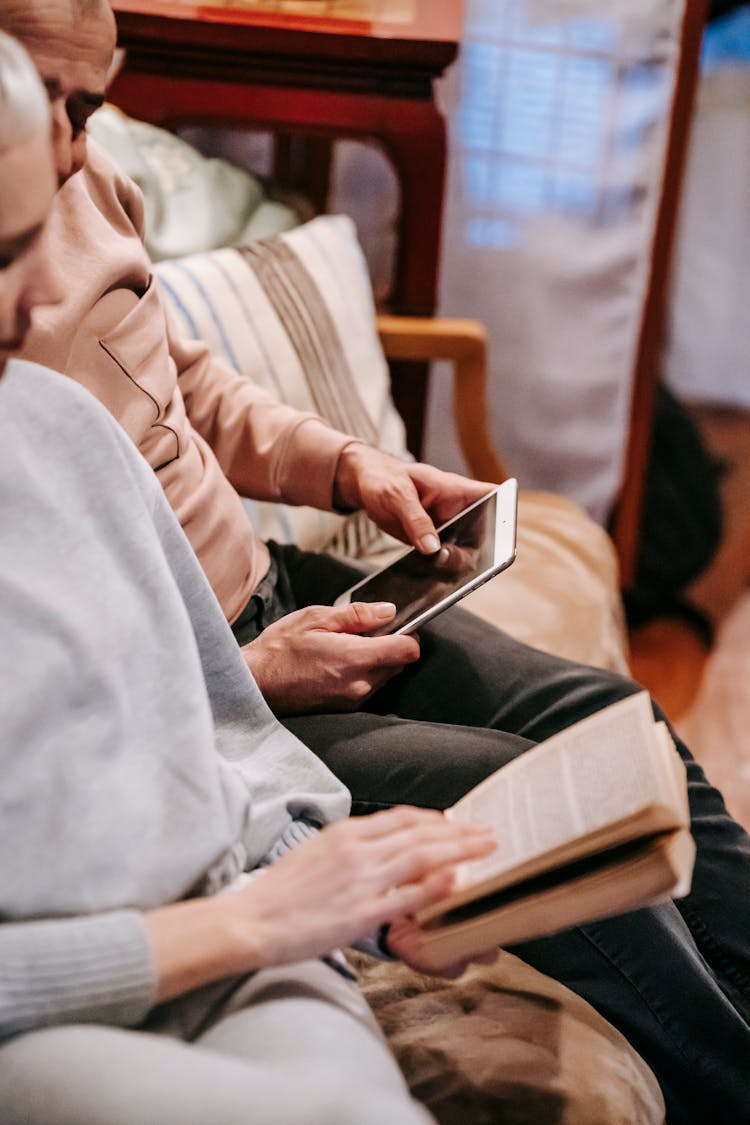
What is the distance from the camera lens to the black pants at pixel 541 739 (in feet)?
2.90

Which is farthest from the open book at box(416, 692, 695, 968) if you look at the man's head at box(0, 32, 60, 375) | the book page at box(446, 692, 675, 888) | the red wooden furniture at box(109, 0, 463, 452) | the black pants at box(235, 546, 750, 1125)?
the red wooden furniture at box(109, 0, 463, 452)

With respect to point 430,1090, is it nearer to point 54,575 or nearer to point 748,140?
point 54,575

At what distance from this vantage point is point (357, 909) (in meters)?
0.67

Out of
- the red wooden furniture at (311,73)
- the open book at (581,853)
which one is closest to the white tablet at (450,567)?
the open book at (581,853)

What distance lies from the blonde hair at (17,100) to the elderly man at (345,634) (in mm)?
196

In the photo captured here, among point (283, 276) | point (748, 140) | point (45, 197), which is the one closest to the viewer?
point (45, 197)

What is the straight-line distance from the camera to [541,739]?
3.51 ft

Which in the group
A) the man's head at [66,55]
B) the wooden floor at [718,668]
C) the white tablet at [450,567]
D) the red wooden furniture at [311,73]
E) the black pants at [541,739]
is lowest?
the wooden floor at [718,668]

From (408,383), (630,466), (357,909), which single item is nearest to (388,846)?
(357,909)

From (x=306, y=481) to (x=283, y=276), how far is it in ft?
1.43

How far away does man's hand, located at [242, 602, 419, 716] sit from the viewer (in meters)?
0.99

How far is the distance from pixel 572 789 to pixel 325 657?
1.02ft

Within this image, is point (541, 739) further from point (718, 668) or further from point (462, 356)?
point (718, 668)

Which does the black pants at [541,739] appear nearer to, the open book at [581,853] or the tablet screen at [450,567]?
the tablet screen at [450,567]
